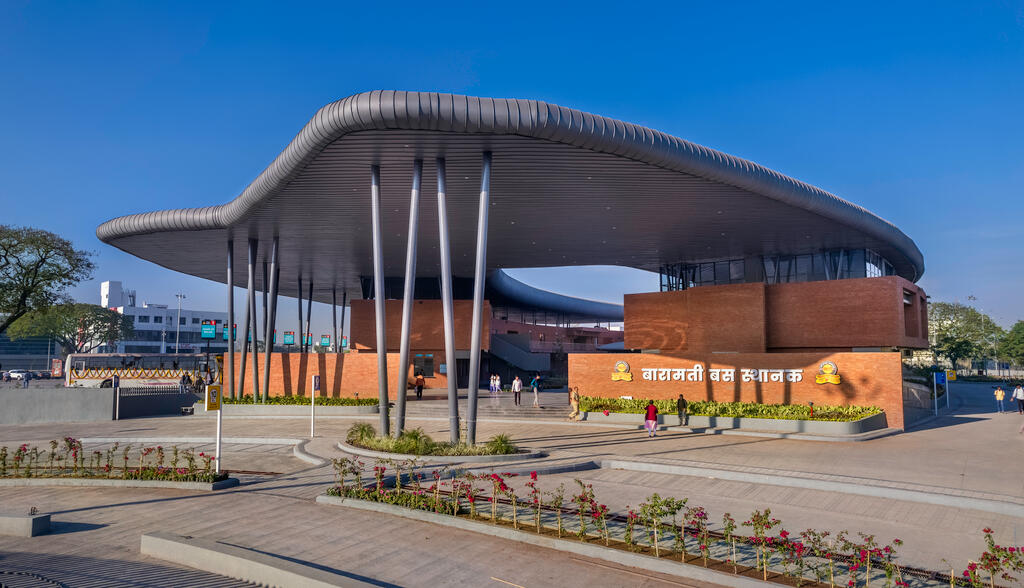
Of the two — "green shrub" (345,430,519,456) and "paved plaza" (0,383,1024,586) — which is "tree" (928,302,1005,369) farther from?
"green shrub" (345,430,519,456)

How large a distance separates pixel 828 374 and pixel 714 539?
17.3m

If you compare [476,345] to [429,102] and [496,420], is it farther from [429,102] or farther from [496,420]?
[496,420]

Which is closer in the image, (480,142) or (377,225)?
(480,142)

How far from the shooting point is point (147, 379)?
48.0 meters

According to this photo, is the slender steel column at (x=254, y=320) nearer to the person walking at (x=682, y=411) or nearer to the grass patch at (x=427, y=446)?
the grass patch at (x=427, y=446)

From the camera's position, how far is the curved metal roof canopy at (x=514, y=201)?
1648 centimetres

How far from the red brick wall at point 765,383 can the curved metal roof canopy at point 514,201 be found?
5730mm

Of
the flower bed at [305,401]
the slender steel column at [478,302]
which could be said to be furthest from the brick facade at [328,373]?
the slender steel column at [478,302]

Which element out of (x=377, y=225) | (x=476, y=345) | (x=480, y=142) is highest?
(x=480, y=142)

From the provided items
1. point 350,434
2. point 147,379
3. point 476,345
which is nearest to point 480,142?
point 476,345

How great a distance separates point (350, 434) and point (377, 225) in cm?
631

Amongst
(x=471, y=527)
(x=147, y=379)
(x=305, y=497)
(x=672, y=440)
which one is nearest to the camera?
(x=471, y=527)

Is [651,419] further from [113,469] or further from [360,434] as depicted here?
[113,469]

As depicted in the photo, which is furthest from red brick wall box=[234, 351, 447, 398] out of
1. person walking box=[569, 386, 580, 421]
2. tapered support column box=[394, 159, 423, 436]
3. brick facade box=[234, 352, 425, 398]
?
tapered support column box=[394, 159, 423, 436]
